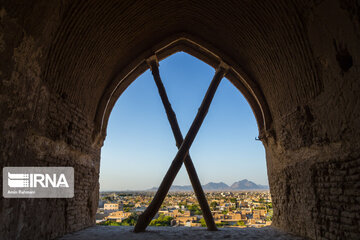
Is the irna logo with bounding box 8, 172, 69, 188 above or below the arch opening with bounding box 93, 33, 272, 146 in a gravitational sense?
below

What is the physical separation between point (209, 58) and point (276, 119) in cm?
335

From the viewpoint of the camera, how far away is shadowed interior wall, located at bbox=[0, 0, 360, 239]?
3525 mm

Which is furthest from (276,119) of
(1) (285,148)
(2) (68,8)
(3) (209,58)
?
(2) (68,8)

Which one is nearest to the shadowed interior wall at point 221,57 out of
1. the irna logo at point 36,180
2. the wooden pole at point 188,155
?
the irna logo at point 36,180
